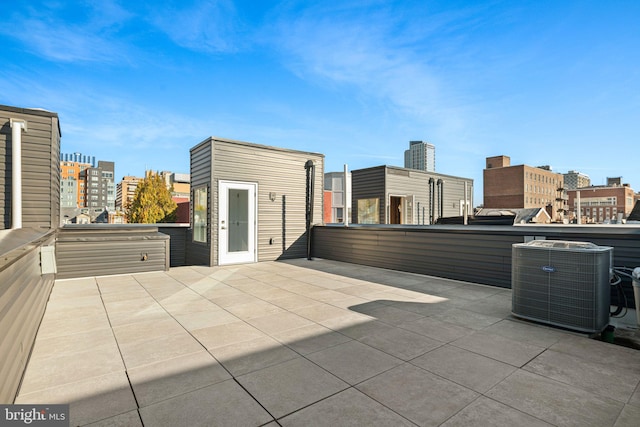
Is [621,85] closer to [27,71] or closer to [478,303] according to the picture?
[478,303]

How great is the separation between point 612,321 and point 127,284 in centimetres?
632

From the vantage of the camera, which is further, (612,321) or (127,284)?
(127,284)

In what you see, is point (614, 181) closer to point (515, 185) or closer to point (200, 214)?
point (515, 185)

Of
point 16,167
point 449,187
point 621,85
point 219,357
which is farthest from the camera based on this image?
point 449,187

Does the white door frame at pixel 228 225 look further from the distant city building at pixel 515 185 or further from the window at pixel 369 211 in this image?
the distant city building at pixel 515 185

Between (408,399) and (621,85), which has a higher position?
(621,85)

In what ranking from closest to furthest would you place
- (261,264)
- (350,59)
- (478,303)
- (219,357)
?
(219,357)
(478,303)
(261,264)
(350,59)

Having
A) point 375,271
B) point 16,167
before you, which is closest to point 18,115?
point 16,167

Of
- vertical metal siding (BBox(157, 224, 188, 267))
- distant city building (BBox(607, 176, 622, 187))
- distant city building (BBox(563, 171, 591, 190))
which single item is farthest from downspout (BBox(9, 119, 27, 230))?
distant city building (BBox(563, 171, 591, 190))

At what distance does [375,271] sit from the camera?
6242 mm

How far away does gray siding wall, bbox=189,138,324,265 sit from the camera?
22.9 ft

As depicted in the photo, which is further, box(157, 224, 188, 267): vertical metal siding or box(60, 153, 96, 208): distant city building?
box(60, 153, 96, 208): distant city building

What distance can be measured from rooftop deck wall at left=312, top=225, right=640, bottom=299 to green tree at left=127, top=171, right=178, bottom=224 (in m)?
21.8

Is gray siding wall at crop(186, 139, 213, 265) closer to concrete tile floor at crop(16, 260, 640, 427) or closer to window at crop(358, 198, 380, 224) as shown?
concrete tile floor at crop(16, 260, 640, 427)
